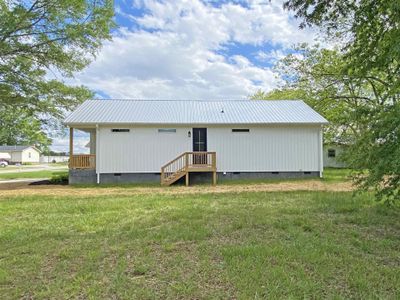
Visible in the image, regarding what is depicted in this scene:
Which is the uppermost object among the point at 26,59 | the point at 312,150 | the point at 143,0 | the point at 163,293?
the point at 143,0

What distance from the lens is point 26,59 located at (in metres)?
14.1

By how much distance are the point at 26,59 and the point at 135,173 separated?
22.2ft

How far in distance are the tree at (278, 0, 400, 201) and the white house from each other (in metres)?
8.65

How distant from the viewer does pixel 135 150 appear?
14508 millimetres

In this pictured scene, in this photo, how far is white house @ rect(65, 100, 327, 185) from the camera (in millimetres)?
14445

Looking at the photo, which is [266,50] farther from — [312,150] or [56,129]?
[56,129]

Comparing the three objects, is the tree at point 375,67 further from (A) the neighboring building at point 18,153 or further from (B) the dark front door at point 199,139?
(A) the neighboring building at point 18,153

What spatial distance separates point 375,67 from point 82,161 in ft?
40.9

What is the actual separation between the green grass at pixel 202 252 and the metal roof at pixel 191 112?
7328 millimetres

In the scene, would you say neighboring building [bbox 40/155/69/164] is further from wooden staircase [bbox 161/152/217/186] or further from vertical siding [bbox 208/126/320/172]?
vertical siding [bbox 208/126/320/172]

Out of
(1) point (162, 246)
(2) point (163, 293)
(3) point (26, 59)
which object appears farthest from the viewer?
(3) point (26, 59)

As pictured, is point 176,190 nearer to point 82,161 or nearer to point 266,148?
point 266,148

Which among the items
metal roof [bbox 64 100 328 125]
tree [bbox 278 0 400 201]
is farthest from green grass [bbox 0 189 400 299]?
metal roof [bbox 64 100 328 125]

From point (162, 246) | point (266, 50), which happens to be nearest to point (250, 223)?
point (162, 246)
